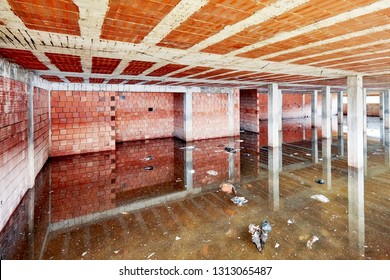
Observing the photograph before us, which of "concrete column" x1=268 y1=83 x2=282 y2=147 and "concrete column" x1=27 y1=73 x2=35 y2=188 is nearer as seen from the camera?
"concrete column" x1=27 y1=73 x2=35 y2=188

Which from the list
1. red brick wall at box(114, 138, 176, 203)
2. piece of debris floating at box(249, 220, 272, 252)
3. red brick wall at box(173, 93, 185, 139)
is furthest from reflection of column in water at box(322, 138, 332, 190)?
red brick wall at box(173, 93, 185, 139)

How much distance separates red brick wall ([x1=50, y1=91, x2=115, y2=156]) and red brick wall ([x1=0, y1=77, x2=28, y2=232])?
353 centimetres

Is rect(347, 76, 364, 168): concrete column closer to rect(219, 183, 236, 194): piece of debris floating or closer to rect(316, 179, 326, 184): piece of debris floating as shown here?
rect(316, 179, 326, 184): piece of debris floating

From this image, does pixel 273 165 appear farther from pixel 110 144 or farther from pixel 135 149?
pixel 110 144

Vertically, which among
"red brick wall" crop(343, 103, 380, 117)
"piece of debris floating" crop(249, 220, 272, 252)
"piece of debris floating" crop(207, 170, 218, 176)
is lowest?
"piece of debris floating" crop(249, 220, 272, 252)

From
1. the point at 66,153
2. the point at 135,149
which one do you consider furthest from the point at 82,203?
the point at 135,149

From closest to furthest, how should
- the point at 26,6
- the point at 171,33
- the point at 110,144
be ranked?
the point at 26,6 → the point at 171,33 → the point at 110,144

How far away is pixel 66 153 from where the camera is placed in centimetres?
889

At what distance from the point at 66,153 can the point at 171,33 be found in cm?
754

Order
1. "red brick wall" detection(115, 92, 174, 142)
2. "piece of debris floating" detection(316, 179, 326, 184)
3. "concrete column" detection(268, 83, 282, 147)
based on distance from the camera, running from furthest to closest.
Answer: "red brick wall" detection(115, 92, 174, 142) < "concrete column" detection(268, 83, 282, 147) < "piece of debris floating" detection(316, 179, 326, 184)

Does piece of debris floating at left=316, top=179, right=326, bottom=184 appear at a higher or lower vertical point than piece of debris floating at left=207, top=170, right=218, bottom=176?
lower

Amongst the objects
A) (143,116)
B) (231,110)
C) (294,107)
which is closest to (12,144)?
(143,116)

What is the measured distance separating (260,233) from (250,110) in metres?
12.1

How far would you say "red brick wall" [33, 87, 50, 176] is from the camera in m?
6.37
